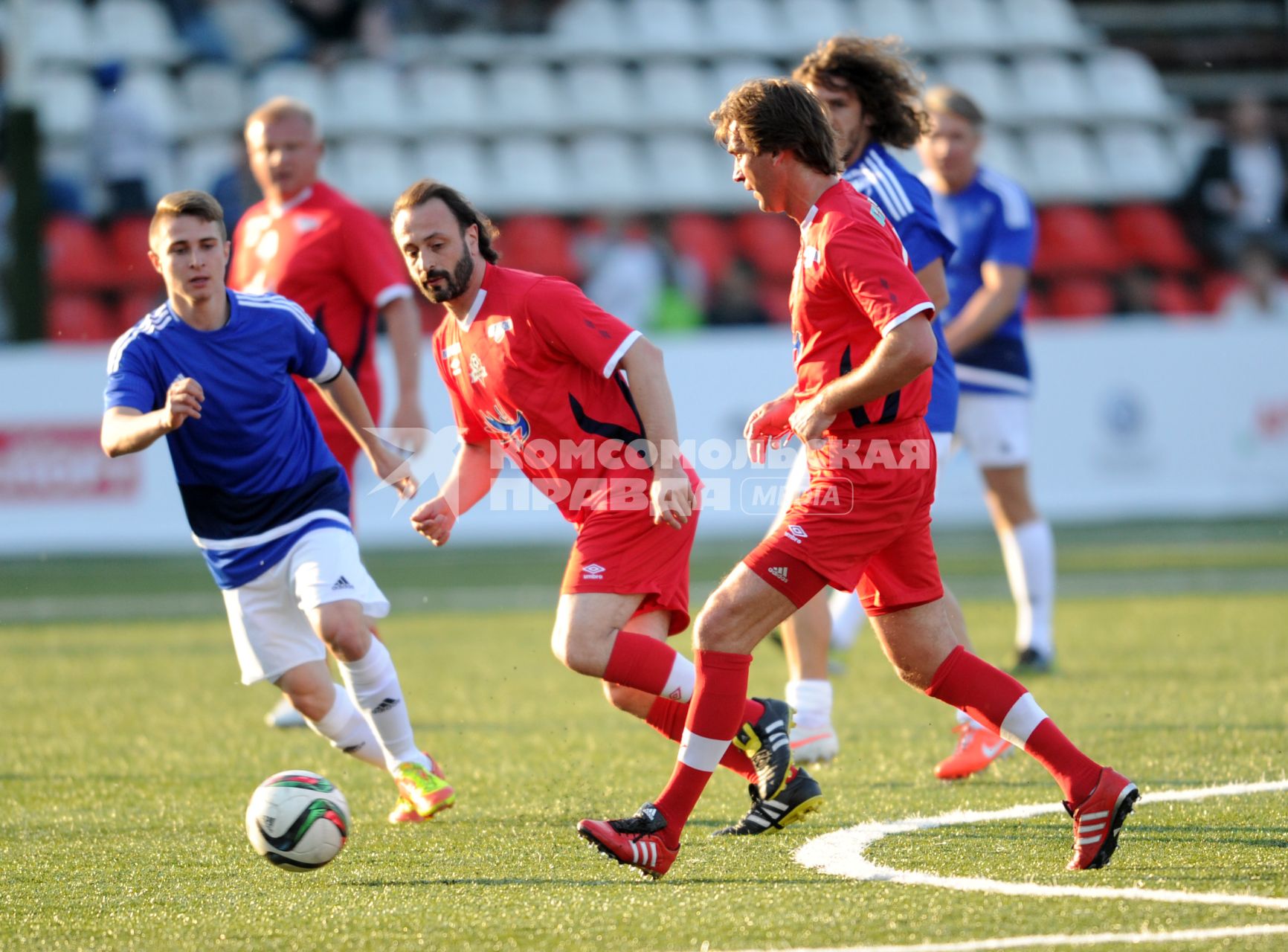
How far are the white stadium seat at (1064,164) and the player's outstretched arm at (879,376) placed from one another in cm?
1634

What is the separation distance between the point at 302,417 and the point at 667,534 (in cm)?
134

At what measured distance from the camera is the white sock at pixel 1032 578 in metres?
7.57

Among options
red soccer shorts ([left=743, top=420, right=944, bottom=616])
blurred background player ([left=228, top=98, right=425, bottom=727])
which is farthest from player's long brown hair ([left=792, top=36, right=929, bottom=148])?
blurred background player ([left=228, top=98, right=425, bottom=727])

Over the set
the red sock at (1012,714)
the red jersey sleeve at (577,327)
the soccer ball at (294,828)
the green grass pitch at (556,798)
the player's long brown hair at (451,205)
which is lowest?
the green grass pitch at (556,798)

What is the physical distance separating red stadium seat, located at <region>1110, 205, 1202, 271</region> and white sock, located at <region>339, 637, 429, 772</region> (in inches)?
589

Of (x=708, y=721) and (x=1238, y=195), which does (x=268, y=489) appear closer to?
Answer: (x=708, y=721)

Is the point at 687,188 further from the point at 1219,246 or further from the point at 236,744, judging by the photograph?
the point at 236,744

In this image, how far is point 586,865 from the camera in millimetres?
4410

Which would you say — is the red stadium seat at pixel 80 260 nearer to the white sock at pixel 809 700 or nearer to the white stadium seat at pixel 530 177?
the white stadium seat at pixel 530 177

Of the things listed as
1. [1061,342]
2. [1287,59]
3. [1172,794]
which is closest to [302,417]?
[1172,794]

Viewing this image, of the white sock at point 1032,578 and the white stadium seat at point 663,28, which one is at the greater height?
the white stadium seat at point 663,28

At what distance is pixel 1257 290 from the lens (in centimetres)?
1728

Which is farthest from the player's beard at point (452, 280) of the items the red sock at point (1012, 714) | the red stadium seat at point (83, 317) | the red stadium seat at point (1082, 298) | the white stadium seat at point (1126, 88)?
the white stadium seat at point (1126, 88)

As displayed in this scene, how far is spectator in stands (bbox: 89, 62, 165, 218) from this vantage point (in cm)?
1571
